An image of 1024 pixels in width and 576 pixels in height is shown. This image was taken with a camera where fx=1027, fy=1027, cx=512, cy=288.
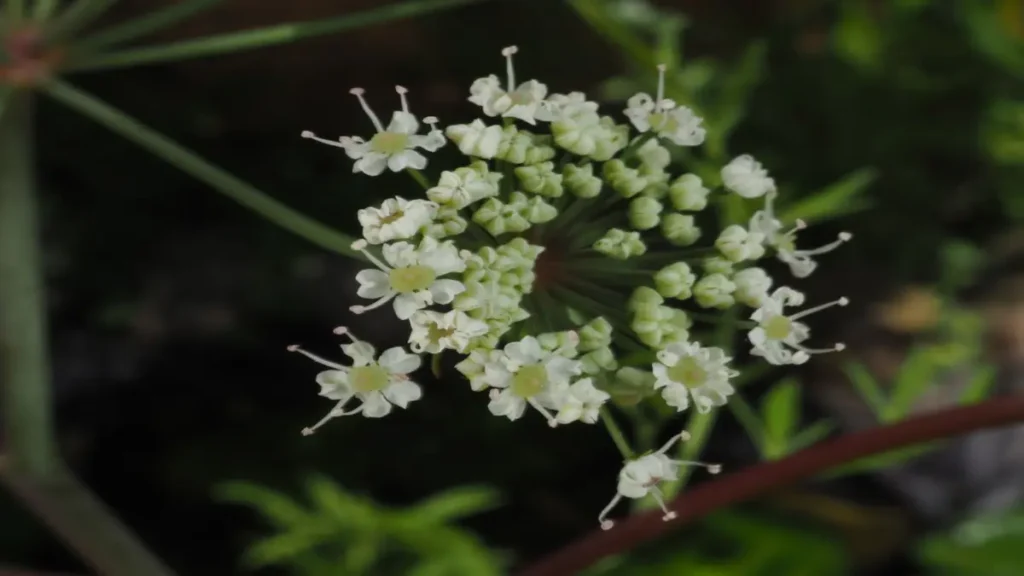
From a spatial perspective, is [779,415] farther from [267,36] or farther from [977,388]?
[267,36]

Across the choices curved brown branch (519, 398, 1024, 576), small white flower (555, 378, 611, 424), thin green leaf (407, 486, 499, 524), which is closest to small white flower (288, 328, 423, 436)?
small white flower (555, 378, 611, 424)

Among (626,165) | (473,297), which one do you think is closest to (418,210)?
(473,297)

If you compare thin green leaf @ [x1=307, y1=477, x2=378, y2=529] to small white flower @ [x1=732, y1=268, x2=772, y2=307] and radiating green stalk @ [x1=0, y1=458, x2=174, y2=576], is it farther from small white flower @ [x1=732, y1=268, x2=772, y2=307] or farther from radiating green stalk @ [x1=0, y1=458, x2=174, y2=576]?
small white flower @ [x1=732, y1=268, x2=772, y2=307]

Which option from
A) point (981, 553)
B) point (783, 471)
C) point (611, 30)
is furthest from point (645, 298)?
point (981, 553)

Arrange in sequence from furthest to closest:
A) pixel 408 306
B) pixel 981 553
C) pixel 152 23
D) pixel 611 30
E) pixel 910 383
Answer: pixel 981 553, pixel 910 383, pixel 611 30, pixel 152 23, pixel 408 306

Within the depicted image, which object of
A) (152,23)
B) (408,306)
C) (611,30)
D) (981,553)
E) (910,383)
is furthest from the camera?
(981,553)

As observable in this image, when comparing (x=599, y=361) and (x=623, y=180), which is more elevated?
(x=623, y=180)

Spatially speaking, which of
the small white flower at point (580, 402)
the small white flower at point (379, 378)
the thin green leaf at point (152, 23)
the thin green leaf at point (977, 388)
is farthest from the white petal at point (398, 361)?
the thin green leaf at point (977, 388)
